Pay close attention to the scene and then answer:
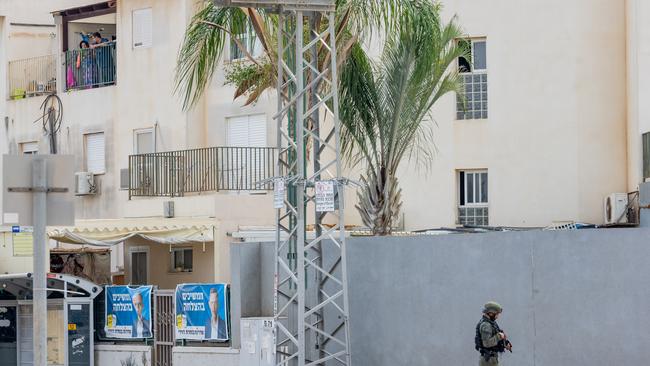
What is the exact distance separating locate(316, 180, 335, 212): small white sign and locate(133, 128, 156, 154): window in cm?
1447

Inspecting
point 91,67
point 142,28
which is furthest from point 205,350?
point 91,67

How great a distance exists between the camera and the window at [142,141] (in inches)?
1261

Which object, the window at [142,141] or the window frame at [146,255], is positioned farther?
the window at [142,141]

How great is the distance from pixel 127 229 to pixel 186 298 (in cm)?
491

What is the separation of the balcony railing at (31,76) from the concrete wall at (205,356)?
13717 millimetres

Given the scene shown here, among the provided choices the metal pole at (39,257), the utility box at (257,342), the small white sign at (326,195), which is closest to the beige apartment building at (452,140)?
the utility box at (257,342)

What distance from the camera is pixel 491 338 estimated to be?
16.5 metres

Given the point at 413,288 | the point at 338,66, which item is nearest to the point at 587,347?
the point at 413,288

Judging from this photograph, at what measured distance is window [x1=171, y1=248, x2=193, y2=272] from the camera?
30.2 meters

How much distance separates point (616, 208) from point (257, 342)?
26.5 ft

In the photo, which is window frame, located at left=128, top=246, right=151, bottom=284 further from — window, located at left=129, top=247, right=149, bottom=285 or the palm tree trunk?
the palm tree trunk

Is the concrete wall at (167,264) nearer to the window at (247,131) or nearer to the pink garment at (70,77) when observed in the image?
the window at (247,131)

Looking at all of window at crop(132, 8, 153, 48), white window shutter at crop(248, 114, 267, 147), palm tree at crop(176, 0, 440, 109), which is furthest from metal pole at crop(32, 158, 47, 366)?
window at crop(132, 8, 153, 48)

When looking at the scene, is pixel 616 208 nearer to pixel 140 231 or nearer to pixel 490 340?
pixel 490 340
